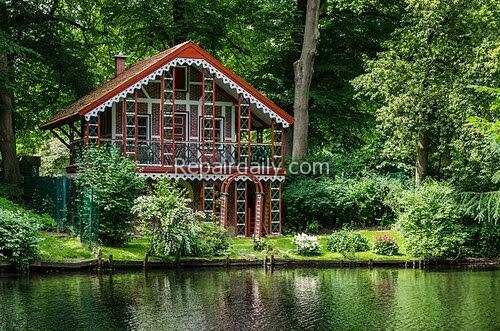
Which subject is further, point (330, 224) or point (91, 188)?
point (330, 224)

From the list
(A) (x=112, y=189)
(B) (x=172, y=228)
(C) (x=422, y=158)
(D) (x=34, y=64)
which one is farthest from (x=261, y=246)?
(D) (x=34, y=64)

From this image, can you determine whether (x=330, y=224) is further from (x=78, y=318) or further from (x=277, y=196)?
(x=78, y=318)

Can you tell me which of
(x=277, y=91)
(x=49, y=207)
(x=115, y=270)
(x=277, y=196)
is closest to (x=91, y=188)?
(x=115, y=270)

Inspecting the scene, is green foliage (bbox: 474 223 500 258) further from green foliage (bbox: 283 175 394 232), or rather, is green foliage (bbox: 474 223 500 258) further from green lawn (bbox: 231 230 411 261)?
green foliage (bbox: 283 175 394 232)

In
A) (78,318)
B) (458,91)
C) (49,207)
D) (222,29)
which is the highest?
(222,29)

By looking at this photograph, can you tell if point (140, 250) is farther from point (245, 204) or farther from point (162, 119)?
point (162, 119)

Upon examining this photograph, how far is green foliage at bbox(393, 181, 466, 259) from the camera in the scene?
28.8 metres

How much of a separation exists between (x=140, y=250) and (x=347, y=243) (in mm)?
7232

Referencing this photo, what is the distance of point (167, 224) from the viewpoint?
87.4ft

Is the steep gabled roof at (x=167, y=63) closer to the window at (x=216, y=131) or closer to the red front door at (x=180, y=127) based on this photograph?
the window at (x=216, y=131)

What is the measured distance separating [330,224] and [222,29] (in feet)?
43.1

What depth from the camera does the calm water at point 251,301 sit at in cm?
1689

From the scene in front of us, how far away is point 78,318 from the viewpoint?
1719 centimetres

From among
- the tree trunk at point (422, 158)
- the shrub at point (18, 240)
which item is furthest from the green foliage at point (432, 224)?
the shrub at point (18, 240)
